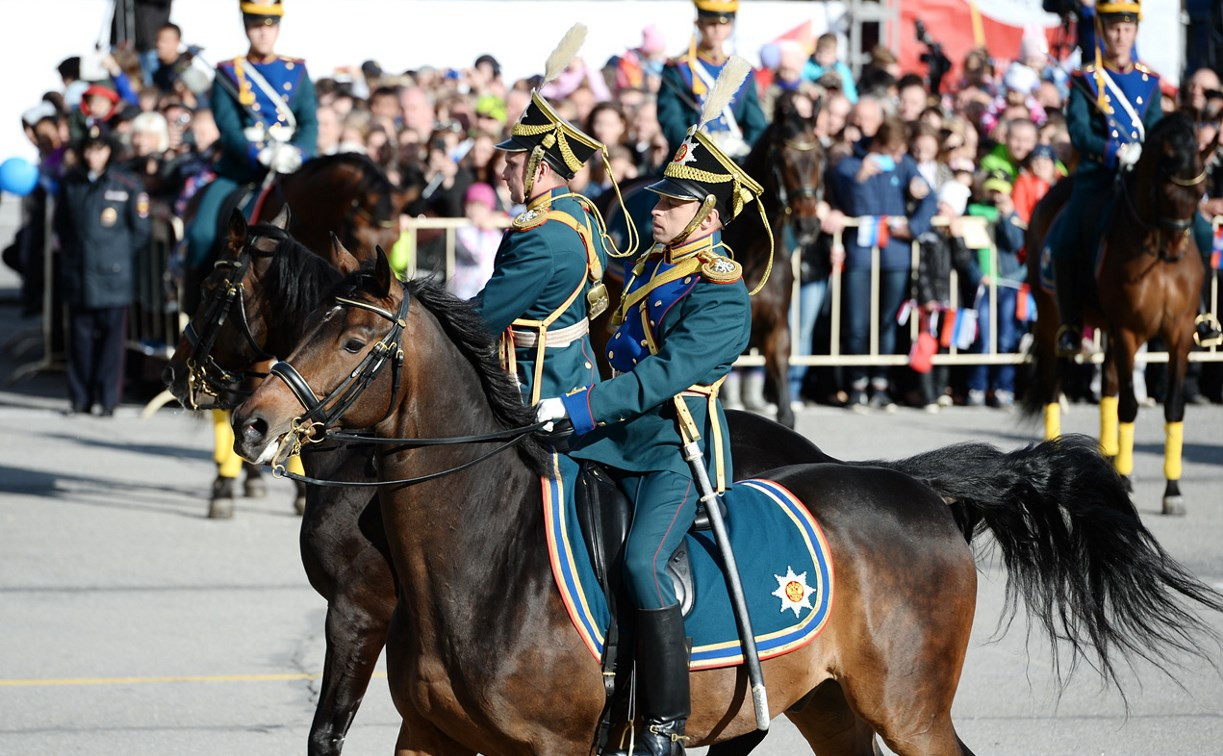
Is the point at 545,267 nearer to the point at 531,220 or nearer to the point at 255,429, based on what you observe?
the point at 531,220

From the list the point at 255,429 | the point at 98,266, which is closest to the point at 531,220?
the point at 255,429

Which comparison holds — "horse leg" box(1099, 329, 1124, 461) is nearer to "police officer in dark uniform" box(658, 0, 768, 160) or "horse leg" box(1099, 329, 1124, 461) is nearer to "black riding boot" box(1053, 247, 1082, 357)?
"black riding boot" box(1053, 247, 1082, 357)

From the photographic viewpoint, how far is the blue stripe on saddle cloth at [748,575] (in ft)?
14.8

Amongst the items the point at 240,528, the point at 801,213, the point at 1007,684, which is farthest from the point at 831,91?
the point at 1007,684

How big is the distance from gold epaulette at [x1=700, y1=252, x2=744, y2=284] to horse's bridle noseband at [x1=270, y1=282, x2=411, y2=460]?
0.87 m

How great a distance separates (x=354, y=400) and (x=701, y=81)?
780cm

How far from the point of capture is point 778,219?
10.9 metres

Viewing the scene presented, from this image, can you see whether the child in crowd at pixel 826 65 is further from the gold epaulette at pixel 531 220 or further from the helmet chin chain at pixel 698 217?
the helmet chin chain at pixel 698 217

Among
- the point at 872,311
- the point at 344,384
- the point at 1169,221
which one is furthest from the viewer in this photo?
the point at 872,311

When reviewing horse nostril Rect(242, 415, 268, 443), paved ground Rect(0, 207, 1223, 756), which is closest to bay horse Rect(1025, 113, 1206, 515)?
paved ground Rect(0, 207, 1223, 756)

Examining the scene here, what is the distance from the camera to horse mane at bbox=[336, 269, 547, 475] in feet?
15.0

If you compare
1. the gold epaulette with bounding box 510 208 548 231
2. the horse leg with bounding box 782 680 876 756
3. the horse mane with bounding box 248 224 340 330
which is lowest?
the horse leg with bounding box 782 680 876 756

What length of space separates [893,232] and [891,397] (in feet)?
5.46

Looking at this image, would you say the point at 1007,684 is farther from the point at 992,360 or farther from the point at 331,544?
the point at 992,360
